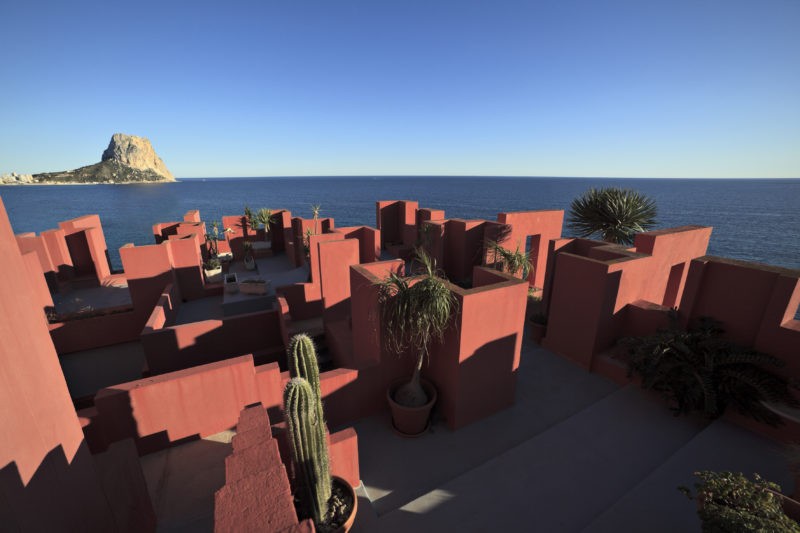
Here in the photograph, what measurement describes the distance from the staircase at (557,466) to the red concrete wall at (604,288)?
Result: 147 centimetres

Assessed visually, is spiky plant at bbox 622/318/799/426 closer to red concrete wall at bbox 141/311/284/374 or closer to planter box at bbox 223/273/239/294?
red concrete wall at bbox 141/311/284/374

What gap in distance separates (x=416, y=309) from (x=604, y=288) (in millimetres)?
4952

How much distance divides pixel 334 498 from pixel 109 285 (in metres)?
19.7

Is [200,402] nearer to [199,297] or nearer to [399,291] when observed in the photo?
[399,291]

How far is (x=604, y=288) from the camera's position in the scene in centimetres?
791

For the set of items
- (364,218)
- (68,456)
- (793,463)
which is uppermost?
(68,456)

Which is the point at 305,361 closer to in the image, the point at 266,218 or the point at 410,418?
the point at 410,418

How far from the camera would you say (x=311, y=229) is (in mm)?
18688

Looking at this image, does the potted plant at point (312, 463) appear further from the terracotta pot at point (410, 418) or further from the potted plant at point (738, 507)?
the potted plant at point (738, 507)

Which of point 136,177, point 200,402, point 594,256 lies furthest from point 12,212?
point 136,177

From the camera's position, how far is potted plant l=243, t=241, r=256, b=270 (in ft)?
62.7

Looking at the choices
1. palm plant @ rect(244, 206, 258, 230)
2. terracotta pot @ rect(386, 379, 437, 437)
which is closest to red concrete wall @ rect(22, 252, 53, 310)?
palm plant @ rect(244, 206, 258, 230)

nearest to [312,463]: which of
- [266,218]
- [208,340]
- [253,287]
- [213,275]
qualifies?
[208,340]

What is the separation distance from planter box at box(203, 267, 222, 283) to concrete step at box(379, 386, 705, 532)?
1562cm
